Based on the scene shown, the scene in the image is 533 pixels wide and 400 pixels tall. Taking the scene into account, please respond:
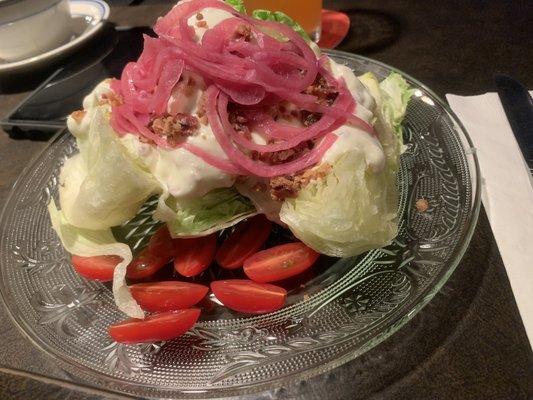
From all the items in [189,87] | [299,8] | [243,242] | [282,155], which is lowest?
[243,242]

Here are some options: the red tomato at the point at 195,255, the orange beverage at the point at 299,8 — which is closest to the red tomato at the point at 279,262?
the red tomato at the point at 195,255

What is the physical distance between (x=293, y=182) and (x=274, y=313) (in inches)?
13.1

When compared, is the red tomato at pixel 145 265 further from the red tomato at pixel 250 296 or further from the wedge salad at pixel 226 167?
the red tomato at pixel 250 296

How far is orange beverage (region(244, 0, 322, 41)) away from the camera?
7.38ft

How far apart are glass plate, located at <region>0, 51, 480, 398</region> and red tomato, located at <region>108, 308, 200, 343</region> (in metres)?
0.03

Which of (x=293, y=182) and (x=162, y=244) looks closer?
(x=293, y=182)

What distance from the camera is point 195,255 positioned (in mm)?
1431

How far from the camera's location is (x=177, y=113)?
1.36m

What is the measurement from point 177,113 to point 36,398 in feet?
2.49

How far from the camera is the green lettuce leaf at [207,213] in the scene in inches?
54.5

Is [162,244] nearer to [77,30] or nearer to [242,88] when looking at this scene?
[242,88]

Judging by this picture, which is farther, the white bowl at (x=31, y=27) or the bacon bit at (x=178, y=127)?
the white bowl at (x=31, y=27)

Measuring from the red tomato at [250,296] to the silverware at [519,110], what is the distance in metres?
0.88

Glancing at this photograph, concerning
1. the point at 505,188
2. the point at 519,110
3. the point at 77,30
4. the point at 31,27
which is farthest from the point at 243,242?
the point at 77,30
